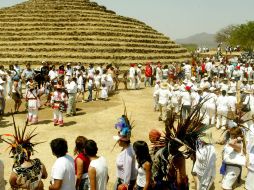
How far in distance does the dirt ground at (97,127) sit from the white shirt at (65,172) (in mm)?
2704

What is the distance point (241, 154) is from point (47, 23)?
2417 cm

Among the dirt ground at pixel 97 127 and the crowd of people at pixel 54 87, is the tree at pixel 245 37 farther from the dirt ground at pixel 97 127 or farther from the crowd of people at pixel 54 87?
the dirt ground at pixel 97 127

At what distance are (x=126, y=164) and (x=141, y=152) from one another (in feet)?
1.46

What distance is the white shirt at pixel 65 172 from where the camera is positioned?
425cm

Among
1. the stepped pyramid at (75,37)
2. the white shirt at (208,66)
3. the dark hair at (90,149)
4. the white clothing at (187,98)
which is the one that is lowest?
the white clothing at (187,98)

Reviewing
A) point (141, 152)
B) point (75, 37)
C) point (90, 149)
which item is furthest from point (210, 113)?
point (75, 37)

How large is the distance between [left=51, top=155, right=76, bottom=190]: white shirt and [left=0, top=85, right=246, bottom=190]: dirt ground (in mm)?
2704

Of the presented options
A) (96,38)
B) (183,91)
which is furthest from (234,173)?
(96,38)

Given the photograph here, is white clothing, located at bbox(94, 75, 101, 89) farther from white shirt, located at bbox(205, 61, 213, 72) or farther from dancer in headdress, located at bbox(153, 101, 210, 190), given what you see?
dancer in headdress, located at bbox(153, 101, 210, 190)

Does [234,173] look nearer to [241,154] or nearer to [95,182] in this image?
[241,154]

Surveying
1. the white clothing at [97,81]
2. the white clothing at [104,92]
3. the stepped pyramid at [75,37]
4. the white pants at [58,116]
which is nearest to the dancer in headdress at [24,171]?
the white pants at [58,116]

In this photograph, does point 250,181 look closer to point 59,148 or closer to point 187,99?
point 59,148

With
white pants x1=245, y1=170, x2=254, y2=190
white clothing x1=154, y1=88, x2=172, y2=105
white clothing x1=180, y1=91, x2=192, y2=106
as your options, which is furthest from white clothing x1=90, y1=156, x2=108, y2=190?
white clothing x1=154, y1=88, x2=172, y2=105

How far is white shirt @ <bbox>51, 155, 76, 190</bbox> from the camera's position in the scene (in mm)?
4246
